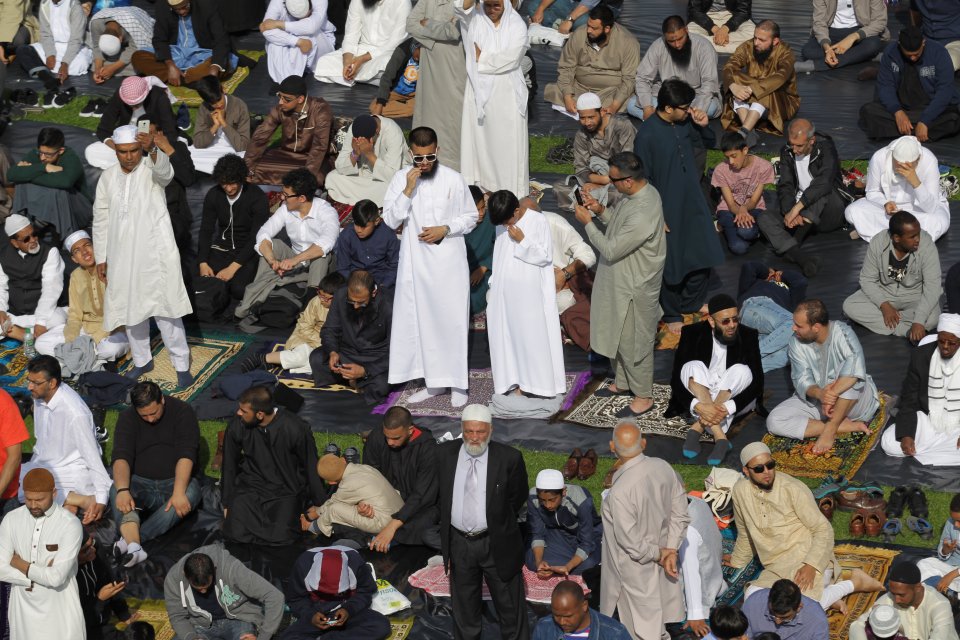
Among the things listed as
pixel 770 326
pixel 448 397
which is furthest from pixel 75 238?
pixel 770 326

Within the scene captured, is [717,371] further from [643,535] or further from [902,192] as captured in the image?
[902,192]

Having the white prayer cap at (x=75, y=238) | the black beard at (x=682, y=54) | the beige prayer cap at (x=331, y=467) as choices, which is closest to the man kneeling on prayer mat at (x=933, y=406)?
the beige prayer cap at (x=331, y=467)

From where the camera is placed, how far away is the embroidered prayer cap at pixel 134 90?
1389 cm

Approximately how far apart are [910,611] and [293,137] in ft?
22.2

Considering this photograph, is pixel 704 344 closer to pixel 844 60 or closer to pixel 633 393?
pixel 633 393

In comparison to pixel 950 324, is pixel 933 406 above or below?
below

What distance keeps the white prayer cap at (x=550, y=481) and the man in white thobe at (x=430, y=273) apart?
1.97 metres

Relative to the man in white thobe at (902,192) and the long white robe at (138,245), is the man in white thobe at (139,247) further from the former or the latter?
the man in white thobe at (902,192)

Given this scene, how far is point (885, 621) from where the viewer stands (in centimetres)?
900

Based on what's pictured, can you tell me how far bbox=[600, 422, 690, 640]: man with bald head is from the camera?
9102 millimetres

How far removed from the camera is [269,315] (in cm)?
1277

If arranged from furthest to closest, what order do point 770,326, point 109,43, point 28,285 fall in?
point 109,43 → point 28,285 → point 770,326

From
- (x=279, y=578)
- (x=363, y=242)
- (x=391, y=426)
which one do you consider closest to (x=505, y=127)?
(x=363, y=242)

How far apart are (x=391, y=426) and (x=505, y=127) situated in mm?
3620
